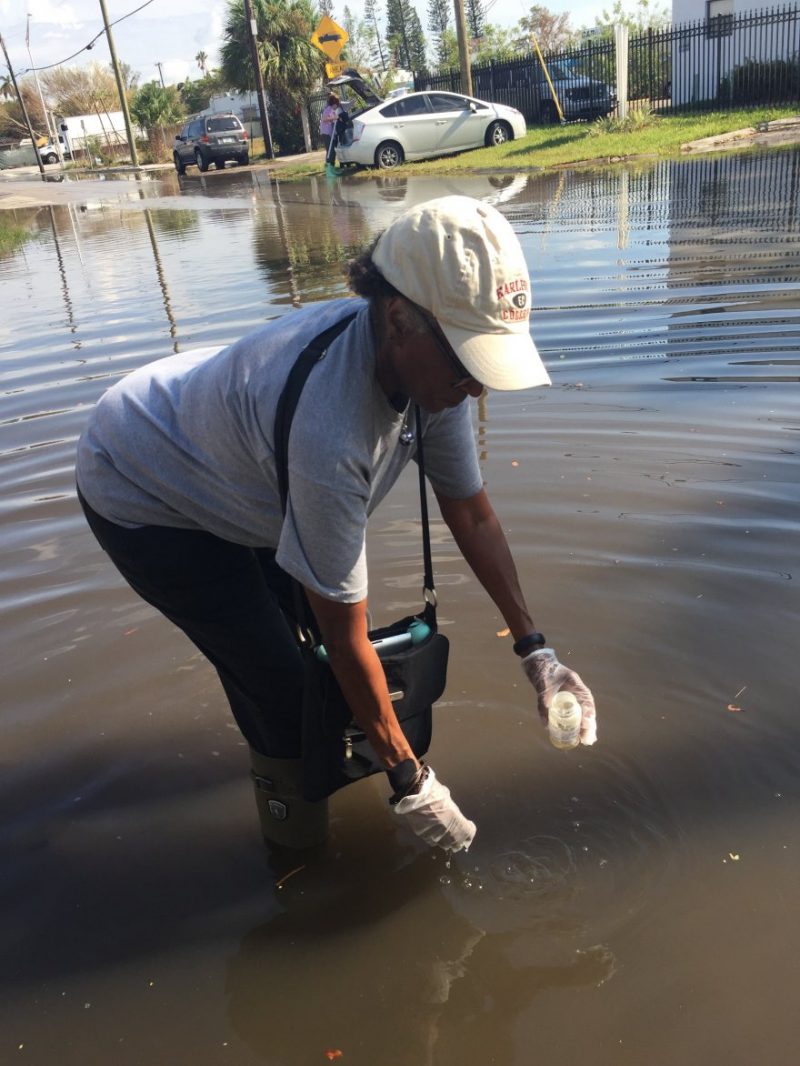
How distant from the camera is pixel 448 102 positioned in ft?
71.2

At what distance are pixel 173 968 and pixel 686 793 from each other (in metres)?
1.48

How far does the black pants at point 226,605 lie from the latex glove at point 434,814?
38 centimetres

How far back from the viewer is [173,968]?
2.45 metres

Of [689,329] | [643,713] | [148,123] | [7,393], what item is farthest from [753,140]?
[148,123]

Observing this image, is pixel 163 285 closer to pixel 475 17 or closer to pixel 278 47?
pixel 278 47

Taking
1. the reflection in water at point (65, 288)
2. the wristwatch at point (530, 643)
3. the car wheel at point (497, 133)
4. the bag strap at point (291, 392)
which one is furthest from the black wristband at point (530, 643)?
the car wheel at point (497, 133)

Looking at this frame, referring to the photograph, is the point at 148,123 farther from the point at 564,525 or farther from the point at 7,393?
the point at 564,525

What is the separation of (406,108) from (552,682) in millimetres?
21352

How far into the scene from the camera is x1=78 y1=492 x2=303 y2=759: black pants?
224cm

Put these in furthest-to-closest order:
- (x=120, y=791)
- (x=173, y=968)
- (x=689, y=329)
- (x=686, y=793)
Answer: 1. (x=689, y=329)
2. (x=120, y=791)
3. (x=686, y=793)
4. (x=173, y=968)

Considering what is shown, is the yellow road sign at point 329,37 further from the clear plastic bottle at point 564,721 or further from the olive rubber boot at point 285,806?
the clear plastic bottle at point 564,721

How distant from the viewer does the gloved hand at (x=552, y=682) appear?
7.88 feet

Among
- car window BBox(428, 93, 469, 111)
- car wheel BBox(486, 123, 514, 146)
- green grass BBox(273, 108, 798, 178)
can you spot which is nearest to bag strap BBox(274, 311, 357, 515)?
green grass BBox(273, 108, 798, 178)

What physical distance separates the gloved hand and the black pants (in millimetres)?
592
